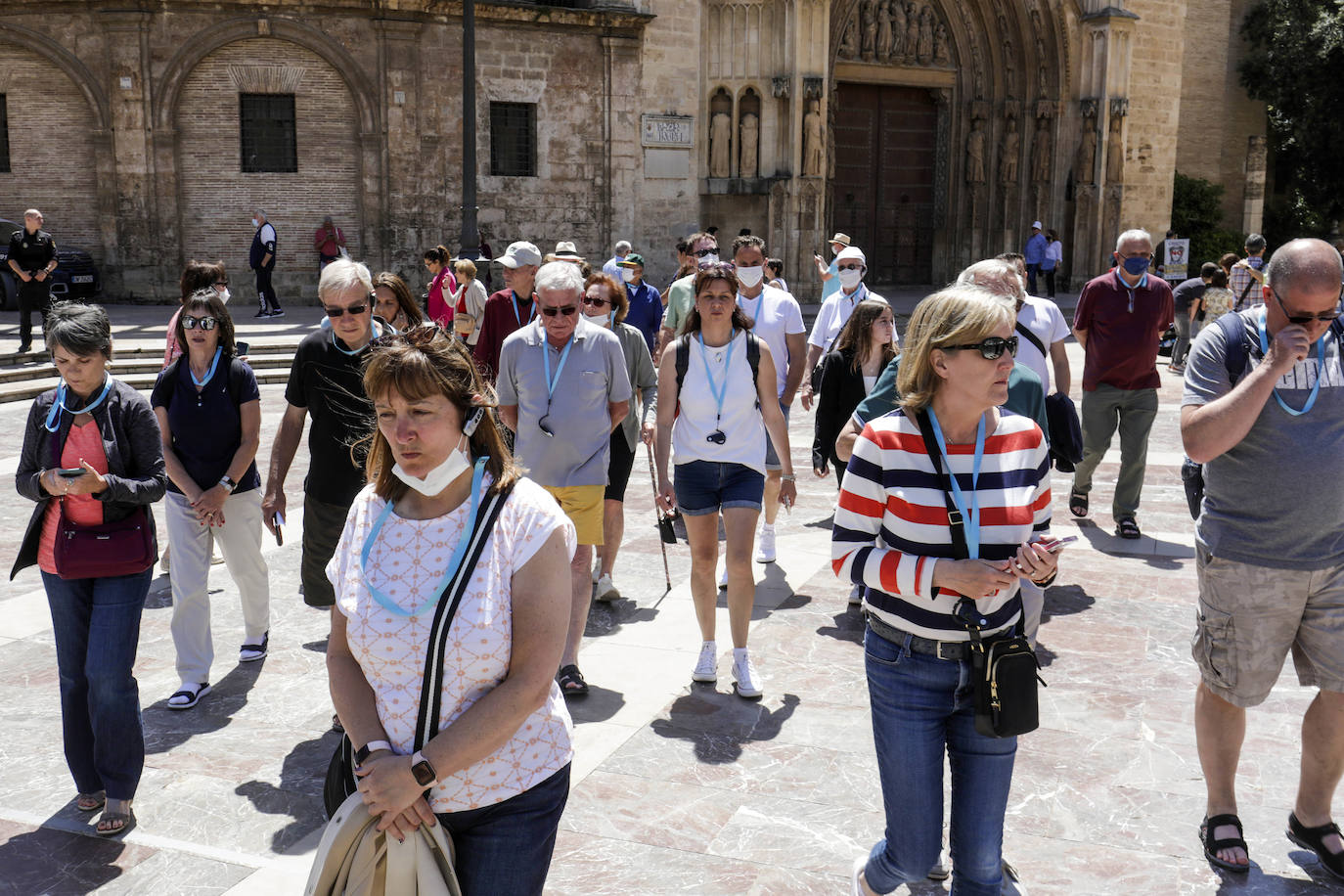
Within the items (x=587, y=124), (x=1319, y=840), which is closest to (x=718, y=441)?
(x=1319, y=840)

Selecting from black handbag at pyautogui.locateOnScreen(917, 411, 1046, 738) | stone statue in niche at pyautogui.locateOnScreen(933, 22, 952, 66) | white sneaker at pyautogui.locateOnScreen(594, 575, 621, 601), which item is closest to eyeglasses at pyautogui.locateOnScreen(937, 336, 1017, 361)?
black handbag at pyautogui.locateOnScreen(917, 411, 1046, 738)

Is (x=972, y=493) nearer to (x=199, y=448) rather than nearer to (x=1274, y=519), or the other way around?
(x=1274, y=519)

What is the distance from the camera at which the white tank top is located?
5.58 metres

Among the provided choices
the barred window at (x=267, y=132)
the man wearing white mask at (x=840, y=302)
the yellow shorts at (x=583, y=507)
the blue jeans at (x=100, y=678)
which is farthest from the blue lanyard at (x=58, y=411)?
the barred window at (x=267, y=132)

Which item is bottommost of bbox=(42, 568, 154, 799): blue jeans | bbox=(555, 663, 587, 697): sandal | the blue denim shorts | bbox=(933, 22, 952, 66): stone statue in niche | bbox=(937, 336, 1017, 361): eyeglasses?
bbox=(555, 663, 587, 697): sandal

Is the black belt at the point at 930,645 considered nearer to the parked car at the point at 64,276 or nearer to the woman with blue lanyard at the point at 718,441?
the woman with blue lanyard at the point at 718,441

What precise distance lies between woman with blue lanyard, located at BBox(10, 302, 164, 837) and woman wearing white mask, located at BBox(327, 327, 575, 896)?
203cm

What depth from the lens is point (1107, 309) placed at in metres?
8.66

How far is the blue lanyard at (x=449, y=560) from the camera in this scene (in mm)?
2564

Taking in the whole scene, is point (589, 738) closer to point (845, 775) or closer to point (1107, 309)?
point (845, 775)

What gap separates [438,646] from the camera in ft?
8.35

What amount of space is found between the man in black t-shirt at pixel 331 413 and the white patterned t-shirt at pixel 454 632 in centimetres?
277

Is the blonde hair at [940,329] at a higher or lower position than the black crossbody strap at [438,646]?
higher

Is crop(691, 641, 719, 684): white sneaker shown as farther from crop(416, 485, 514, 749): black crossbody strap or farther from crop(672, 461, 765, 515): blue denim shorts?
crop(416, 485, 514, 749): black crossbody strap
